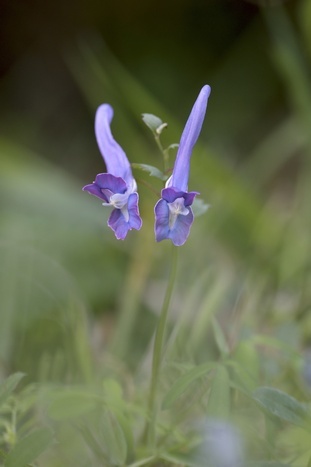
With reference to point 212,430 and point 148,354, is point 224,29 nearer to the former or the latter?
point 148,354

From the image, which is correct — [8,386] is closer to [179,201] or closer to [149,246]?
[179,201]

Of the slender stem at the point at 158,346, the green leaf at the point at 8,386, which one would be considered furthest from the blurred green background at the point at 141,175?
the green leaf at the point at 8,386

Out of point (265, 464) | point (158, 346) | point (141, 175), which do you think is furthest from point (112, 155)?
point (141, 175)

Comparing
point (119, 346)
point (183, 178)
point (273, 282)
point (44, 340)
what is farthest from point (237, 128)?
point (183, 178)

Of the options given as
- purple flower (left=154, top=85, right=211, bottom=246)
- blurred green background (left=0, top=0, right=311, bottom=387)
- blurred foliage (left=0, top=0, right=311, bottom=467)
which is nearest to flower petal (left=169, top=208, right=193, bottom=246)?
purple flower (left=154, top=85, right=211, bottom=246)

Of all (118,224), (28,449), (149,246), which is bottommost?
(28,449)

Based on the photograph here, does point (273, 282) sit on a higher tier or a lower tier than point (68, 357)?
higher

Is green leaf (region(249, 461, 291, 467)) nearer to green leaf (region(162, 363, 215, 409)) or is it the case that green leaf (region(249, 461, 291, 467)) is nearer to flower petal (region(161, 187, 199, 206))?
green leaf (region(162, 363, 215, 409))
